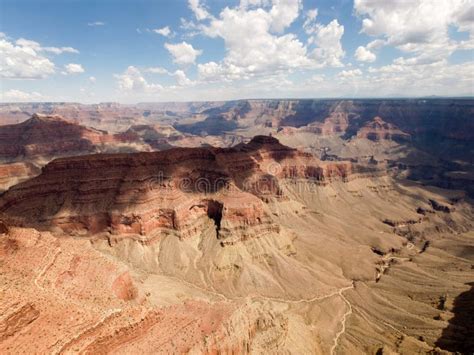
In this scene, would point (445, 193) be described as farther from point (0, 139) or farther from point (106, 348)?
point (0, 139)

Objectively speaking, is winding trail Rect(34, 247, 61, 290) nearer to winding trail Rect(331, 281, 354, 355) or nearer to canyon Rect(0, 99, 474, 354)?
canyon Rect(0, 99, 474, 354)

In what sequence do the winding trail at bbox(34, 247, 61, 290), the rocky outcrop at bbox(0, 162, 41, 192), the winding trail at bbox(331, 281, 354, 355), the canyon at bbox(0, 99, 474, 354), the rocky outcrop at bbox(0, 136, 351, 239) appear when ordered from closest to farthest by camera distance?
the canyon at bbox(0, 99, 474, 354)
the winding trail at bbox(34, 247, 61, 290)
the winding trail at bbox(331, 281, 354, 355)
the rocky outcrop at bbox(0, 136, 351, 239)
the rocky outcrop at bbox(0, 162, 41, 192)

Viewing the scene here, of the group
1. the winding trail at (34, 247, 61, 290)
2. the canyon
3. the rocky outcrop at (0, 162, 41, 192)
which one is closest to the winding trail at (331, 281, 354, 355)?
the canyon

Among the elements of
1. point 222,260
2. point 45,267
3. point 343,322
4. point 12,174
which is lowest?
point 343,322

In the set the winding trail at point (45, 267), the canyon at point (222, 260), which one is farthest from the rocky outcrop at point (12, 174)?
the winding trail at point (45, 267)

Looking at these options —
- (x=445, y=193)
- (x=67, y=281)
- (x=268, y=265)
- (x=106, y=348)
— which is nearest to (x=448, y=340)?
(x=268, y=265)

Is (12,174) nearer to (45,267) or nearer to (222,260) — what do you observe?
(222,260)

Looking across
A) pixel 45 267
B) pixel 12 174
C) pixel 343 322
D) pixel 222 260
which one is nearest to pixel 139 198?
pixel 222 260
